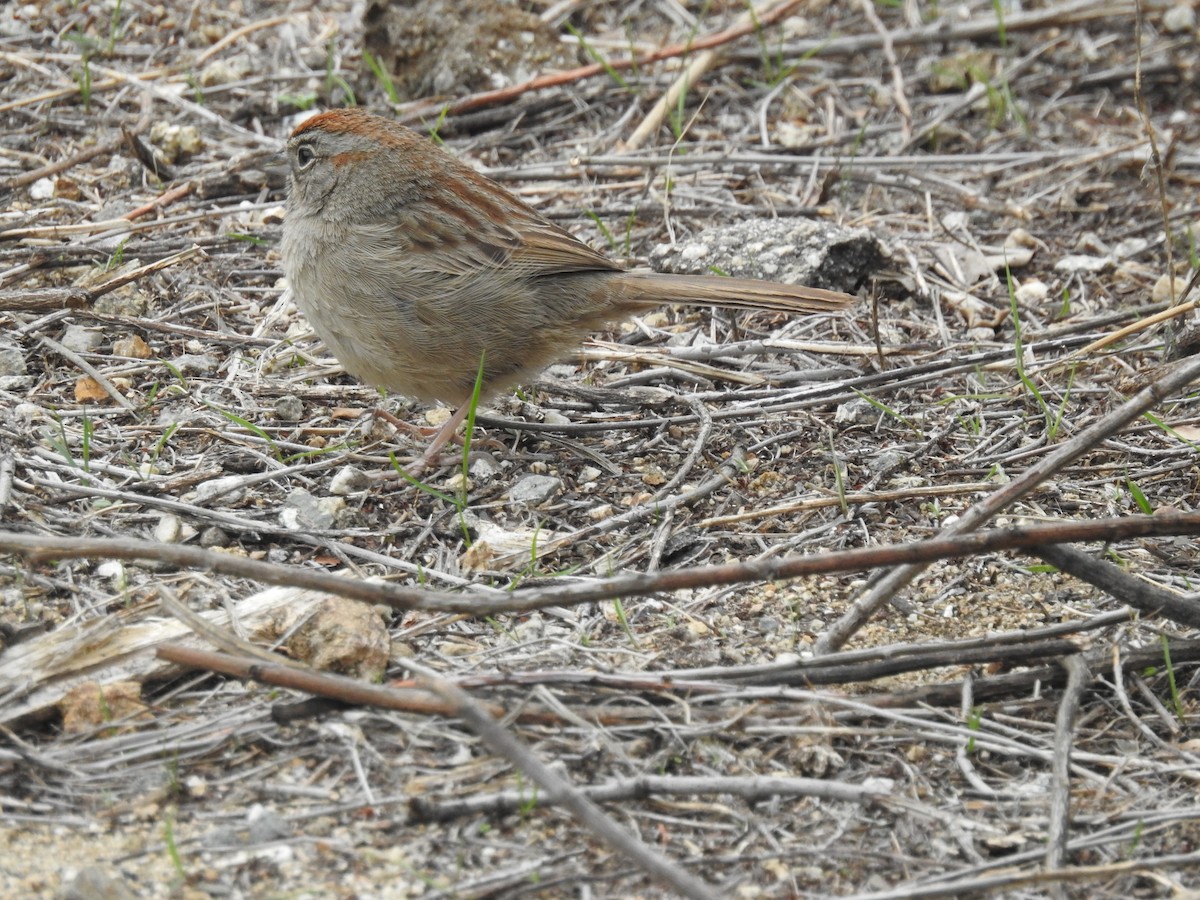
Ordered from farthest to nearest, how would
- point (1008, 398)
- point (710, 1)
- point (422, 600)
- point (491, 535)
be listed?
point (710, 1) < point (1008, 398) < point (491, 535) < point (422, 600)

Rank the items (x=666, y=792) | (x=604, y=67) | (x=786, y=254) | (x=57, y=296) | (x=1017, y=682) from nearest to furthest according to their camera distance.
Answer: (x=666, y=792), (x=1017, y=682), (x=57, y=296), (x=786, y=254), (x=604, y=67)

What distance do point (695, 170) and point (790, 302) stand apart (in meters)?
1.87

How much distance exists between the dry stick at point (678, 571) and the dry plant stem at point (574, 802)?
0.30 m

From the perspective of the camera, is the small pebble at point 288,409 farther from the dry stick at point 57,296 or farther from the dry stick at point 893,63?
the dry stick at point 893,63

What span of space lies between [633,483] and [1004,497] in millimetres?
1460

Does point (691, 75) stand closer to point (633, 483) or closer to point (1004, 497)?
point (633, 483)

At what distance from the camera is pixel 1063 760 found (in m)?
3.15

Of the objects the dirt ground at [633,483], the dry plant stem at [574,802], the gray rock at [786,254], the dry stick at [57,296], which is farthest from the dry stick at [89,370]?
the dry plant stem at [574,802]

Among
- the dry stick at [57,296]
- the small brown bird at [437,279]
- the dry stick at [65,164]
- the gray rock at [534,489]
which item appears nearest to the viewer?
the gray rock at [534,489]

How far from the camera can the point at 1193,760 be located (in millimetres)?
3285

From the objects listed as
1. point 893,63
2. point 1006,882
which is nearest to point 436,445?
point 1006,882

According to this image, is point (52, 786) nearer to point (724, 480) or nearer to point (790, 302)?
point (724, 480)

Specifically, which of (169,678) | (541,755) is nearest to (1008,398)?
→ (541,755)

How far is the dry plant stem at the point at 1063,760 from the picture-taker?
9.56ft
